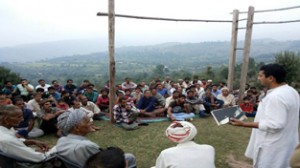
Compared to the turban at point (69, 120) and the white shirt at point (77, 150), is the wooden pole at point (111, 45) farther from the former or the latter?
the white shirt at point (77, 150)

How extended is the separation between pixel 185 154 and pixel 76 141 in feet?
3.31

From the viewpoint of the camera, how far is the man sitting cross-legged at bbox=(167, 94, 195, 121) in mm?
7878

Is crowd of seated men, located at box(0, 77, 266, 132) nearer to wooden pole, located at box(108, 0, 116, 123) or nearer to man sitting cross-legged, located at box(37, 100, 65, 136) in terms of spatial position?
man sitting cross-legged, located at box(37, 100, 65, 136)

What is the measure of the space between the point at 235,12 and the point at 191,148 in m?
7.32

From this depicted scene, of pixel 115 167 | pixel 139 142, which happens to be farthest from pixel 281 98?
pixel 139 142

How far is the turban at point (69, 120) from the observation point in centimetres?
250

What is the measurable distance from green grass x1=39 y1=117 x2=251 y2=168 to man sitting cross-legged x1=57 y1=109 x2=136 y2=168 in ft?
7.38

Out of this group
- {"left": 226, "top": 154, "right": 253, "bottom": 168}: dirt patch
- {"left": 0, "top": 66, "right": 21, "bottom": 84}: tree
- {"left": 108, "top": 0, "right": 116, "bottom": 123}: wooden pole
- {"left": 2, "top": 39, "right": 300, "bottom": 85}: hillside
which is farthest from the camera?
{"left": 2, "top": 39, "right": 300, "bottom": 85}: hillside

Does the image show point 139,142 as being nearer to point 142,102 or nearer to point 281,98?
point 142,102

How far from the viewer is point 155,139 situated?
5.95 metres

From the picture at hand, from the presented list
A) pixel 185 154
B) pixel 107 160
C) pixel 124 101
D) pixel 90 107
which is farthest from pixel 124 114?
pixel 107 160

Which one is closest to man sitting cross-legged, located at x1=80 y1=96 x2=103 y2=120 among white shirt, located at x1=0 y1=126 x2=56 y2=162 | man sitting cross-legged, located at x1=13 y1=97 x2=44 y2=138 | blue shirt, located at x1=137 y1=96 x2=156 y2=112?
blue shirt, located at x1=137 y1=96 x2=156 y2=112

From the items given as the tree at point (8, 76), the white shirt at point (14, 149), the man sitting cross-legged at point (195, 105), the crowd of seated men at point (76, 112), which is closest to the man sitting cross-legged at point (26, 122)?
the crowd of seated men at point (76, 112)

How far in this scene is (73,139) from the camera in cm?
248
